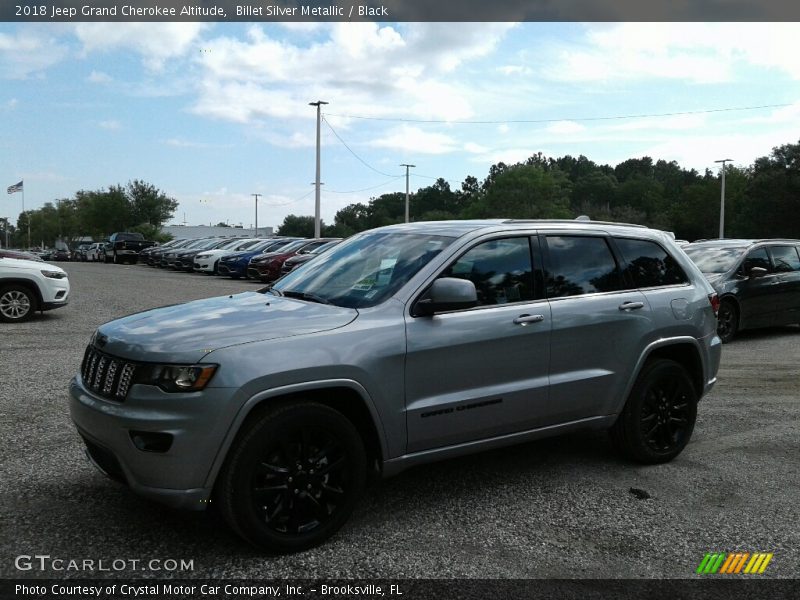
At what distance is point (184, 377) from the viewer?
136 inches

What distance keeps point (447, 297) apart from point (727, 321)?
29.0 ft

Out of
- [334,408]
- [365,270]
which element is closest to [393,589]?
[334,408]

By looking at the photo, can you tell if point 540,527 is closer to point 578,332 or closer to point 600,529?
point 600,529

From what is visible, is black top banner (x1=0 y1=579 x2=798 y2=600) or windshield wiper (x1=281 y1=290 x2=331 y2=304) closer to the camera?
black top banner (x1=0 y1=579 x2=798 y2=600)

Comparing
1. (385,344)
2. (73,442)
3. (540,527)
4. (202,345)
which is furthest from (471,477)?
(73,442)

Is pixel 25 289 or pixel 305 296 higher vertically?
pixel 305 296

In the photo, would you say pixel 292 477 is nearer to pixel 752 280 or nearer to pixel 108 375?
pixel 108 375

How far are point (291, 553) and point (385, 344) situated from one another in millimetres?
1175

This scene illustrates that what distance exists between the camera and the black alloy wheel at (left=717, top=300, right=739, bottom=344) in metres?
11.3

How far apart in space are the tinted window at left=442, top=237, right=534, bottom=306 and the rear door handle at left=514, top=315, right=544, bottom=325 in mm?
133

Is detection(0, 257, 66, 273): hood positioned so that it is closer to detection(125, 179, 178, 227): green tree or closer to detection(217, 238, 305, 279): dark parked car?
detection(217, 238, 305, 279): dark parked car

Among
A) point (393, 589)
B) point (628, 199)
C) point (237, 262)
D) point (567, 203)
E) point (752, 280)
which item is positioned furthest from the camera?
point (628, 199)

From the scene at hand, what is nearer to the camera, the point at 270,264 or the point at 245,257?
the point at 270,264

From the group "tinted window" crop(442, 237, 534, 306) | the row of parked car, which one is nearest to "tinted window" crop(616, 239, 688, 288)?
"tinted window" crop(442, 237, 534, 306)
